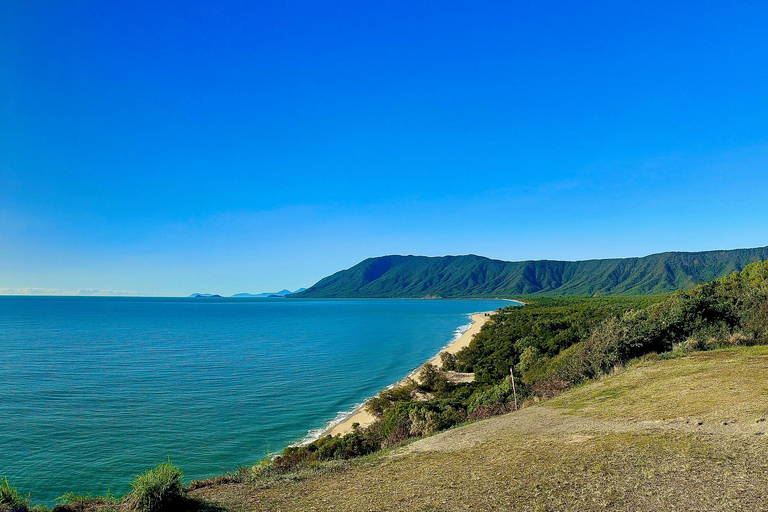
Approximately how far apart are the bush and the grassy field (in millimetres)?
1099

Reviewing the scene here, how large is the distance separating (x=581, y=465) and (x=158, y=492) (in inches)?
386

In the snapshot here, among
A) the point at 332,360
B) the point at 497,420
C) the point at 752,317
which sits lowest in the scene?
the point at 332,360

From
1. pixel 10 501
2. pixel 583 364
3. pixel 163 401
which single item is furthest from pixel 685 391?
pixel 163 401

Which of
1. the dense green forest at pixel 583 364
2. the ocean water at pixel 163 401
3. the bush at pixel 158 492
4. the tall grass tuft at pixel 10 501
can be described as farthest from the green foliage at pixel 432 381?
the tall grass tuft at pixel 10 501

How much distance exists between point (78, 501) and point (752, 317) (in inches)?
1379

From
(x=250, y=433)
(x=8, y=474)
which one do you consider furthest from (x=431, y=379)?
(x=8, y=474)

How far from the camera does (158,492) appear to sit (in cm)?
936

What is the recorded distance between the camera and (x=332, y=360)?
185ft

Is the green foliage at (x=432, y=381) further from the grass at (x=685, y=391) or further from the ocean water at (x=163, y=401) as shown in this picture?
the grass at (x=685, y=391)

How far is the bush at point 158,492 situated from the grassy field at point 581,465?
43.3 inches

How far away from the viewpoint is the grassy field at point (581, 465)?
27.5 feet

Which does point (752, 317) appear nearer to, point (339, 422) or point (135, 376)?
point (339, 422)

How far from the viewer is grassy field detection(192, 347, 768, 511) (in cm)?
837

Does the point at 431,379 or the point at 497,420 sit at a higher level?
the point at 497,420
